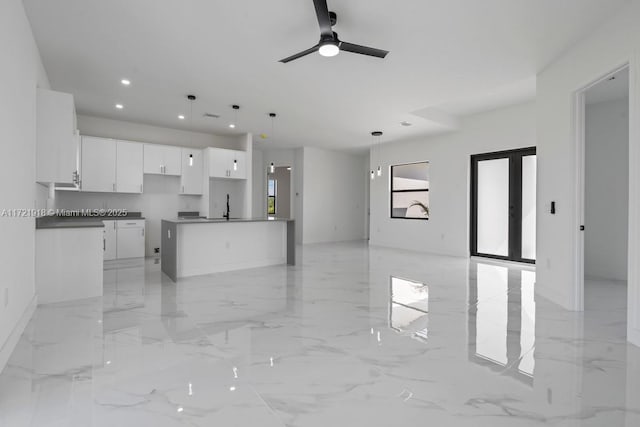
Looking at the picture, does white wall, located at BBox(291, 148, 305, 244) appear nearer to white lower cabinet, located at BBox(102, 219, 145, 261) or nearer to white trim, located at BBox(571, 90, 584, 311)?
white lower cabinet, located at BBox(102, 219, 145, 261)

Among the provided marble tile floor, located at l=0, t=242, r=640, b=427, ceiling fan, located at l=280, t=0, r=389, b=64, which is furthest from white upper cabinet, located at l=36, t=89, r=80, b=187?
ceiling fan, located at l=280, t=0, r=389, b=64

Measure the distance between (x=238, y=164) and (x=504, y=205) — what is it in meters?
5.66

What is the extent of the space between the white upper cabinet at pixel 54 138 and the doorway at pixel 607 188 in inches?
267

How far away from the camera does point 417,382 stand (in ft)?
6.79

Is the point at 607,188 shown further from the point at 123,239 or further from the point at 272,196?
the point at 272,196

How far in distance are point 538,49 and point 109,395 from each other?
16.0ft

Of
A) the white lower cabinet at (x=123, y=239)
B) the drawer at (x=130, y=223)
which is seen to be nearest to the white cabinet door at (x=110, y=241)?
the white lower cabinet at (x=123, y=239)

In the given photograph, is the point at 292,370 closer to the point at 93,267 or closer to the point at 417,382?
the point at 417,382

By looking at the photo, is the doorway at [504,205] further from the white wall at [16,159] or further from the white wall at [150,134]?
the white wall at [16,159]

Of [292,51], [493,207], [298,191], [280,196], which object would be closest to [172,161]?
[298,191]

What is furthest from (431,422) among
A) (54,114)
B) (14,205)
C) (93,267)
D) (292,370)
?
→ (54,114)

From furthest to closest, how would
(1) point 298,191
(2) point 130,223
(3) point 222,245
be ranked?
1. (1) point 298,191
2. (2) point 130,223
3. (3) point 222,245

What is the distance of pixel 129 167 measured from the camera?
656cm

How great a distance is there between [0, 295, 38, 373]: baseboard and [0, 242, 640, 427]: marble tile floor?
0.22ft
